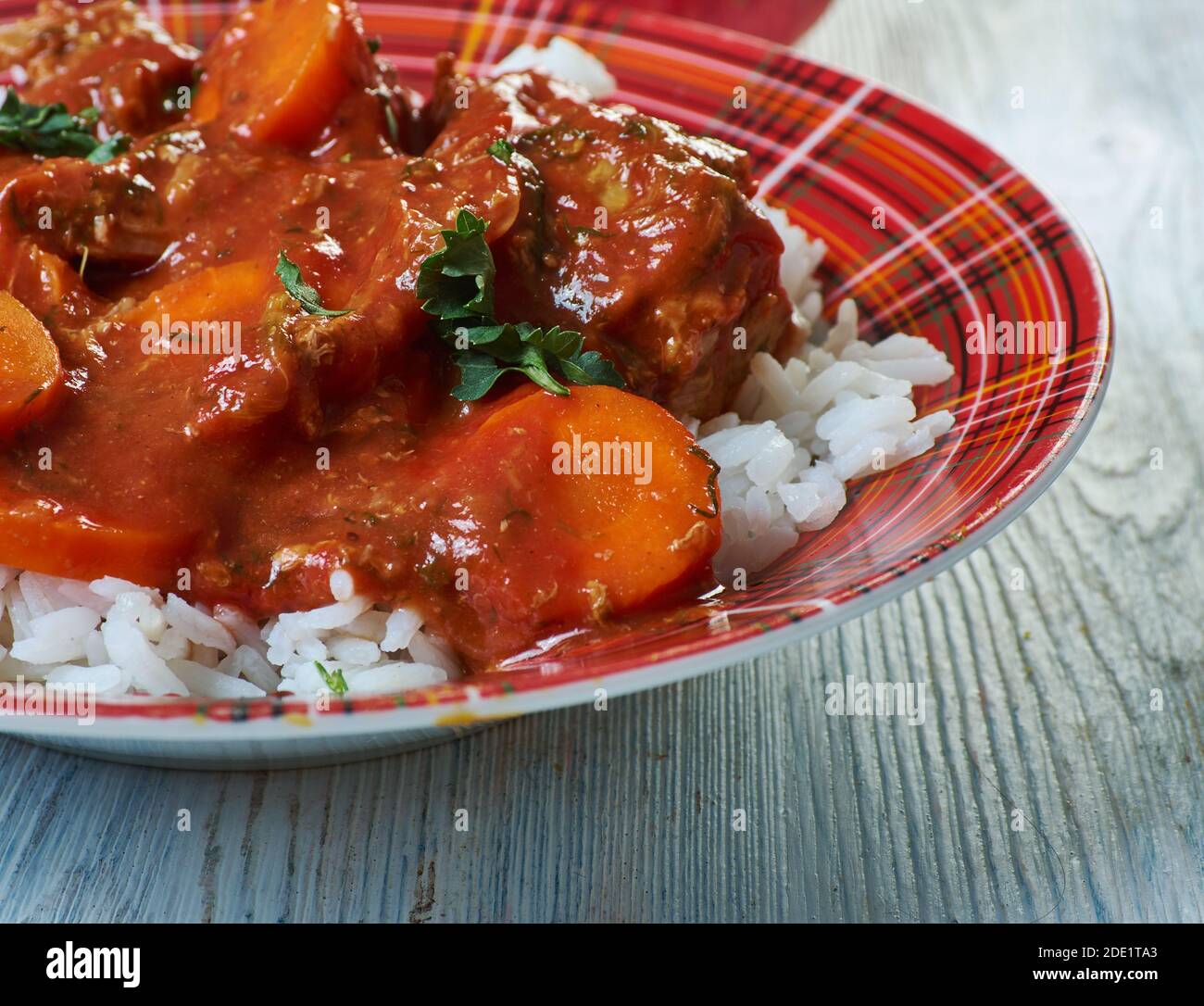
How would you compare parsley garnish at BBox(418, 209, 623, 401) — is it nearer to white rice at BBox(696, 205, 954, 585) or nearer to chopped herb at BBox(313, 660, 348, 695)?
white rice at BBox(696, 205, 954, 585)

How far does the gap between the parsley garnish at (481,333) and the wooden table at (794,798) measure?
2.78 ft

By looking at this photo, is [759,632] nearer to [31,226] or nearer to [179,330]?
[179,330]

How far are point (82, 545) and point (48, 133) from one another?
1.41 m

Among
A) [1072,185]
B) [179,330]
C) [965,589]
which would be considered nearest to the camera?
[179,330]

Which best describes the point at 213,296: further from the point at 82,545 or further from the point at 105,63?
the point at 105,63

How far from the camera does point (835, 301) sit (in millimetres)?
4148

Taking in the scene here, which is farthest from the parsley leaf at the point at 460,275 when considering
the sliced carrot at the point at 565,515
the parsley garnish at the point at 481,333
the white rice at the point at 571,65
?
the white rice at the point at 571,65

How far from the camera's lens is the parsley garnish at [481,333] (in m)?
3.06

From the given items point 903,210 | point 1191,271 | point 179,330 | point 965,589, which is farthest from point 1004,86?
point 179,330

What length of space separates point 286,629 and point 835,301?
2031 mm

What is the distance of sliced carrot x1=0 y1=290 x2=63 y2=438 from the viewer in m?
2.87

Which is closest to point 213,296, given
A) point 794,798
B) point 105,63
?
point 105,63

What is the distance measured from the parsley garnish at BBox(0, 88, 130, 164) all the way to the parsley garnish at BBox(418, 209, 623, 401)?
1119mm

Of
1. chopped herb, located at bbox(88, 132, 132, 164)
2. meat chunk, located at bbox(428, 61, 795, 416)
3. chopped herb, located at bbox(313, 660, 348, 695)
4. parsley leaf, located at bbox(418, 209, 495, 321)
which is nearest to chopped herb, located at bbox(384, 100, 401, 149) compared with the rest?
meat chunk, located at bbox(428, 61, 795, 416)
